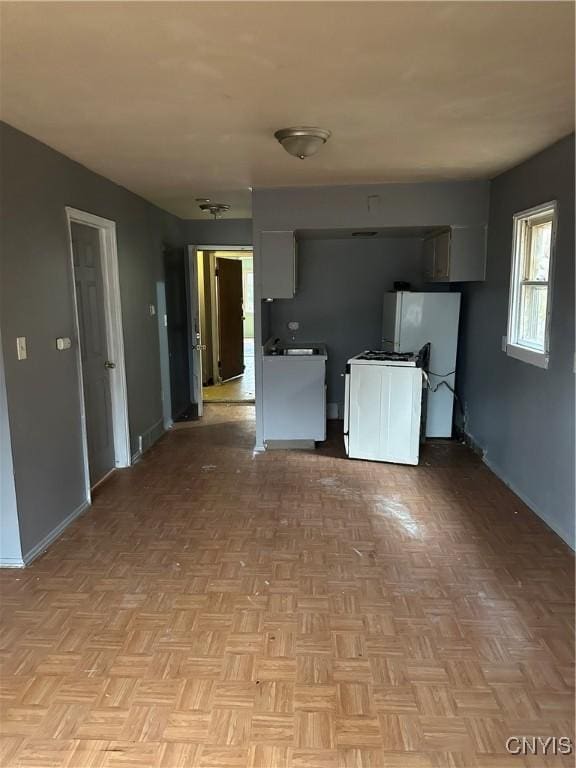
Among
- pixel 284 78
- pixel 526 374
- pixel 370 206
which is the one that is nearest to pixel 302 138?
pixel 284 78

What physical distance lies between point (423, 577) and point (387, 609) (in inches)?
13.8

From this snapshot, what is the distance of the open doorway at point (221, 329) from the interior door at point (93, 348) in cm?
273

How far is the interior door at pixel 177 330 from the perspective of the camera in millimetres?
5832

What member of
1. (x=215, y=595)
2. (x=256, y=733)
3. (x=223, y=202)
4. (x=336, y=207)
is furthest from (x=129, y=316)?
(x=256, y=733)

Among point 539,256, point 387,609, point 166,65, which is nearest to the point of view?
point 166,65

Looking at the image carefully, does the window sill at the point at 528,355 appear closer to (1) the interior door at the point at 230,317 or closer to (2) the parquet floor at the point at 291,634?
(2) the parquet floor at the point at 291,634

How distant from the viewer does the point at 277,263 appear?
456 cm

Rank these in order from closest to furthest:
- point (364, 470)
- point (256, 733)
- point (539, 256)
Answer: point (256, 733), point (539, 256), point (364, 470)

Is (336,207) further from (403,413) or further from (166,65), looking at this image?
(166,65)

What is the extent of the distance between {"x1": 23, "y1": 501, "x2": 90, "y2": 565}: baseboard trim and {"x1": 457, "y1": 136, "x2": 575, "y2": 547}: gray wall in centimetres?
299

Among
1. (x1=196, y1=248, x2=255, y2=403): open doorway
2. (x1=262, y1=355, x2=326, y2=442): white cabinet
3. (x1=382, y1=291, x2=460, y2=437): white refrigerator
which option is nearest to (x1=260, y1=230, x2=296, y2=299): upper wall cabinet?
(x1=262, y1=355, x2=326, y2=442): white cabinet

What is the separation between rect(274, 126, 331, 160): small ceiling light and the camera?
2.73 m

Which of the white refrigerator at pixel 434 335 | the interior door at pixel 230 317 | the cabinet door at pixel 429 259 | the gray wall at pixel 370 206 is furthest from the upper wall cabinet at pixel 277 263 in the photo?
the interior door at pixel 230 317

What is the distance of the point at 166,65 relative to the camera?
1957mm
